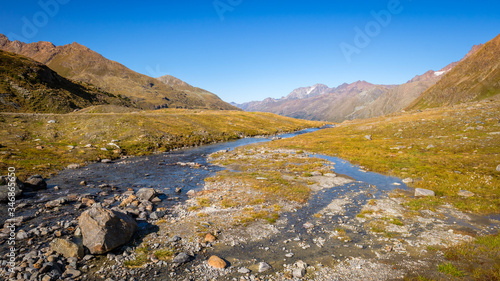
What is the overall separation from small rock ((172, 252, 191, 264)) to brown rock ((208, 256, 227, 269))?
1.51 metres

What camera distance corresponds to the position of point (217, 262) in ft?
44.5

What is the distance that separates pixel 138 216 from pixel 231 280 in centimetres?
1216

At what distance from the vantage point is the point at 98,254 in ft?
47.4

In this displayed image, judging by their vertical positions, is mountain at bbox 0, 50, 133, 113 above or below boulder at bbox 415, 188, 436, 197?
above

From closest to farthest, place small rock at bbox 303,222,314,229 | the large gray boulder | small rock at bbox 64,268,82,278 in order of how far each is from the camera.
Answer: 1. small rock at bbox 64,268,82,278
2. small rock at bbox 303,222,314,229
3. the large gray boulder

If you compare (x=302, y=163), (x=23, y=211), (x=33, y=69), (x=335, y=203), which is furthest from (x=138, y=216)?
(x=33, y=69)

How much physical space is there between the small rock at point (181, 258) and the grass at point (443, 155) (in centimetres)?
2178

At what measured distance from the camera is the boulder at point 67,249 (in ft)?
45.5

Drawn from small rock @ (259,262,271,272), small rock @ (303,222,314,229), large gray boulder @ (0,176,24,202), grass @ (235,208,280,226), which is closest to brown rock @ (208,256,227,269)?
small rock @ (259,262,271,272)

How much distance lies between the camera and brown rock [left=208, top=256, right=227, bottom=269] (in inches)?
529

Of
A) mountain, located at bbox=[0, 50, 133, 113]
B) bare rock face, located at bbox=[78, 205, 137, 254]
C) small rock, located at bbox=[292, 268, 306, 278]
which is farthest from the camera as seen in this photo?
mountain, located at bbox=[0, 50, 133, 113]

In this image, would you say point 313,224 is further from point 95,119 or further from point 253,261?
point 95,119

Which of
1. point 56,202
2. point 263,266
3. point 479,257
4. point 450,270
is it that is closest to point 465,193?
point 479,257

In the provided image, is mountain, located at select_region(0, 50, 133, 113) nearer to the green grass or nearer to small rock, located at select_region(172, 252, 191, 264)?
small rock, located at select_region(172, 252, 191, 264)
